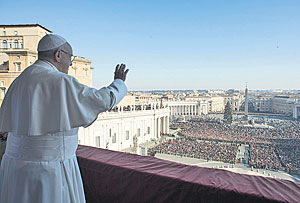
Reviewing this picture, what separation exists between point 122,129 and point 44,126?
21474 mm

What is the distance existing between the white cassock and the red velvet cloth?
0.76 meters

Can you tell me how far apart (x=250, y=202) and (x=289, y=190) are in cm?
32

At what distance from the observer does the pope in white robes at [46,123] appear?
1.30 meters

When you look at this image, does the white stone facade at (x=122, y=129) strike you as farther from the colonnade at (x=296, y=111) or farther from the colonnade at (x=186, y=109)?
the colonnade at (x=296, y=111)

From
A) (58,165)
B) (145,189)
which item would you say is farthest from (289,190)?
(58,165)

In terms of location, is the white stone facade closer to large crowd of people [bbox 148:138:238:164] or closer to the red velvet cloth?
large crowd of people [bbox 148:138:238:164]

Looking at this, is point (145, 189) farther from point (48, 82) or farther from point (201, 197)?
point (48, 82)

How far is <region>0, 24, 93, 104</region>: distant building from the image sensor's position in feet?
52.0

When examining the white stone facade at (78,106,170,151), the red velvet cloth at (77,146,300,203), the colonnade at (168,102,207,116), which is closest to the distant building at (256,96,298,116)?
the colonnade at (168,102,207,116)

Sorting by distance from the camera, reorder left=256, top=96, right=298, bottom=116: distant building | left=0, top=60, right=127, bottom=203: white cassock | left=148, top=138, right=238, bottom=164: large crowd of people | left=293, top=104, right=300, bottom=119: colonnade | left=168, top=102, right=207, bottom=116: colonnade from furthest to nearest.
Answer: left=256, top=96, right=298, bottom=116: distant building
left=168, top=102, right=207, bottom=116: colonnade
left=293, top=104, right=300, bottom=119: colonnade
left=148, top=138, right=238, bottom=164: large crowd of people
left=0, top=60, right=127, bottom=203: white cassock

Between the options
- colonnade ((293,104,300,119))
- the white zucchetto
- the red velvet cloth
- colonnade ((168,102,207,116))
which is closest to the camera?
the white zucchetto

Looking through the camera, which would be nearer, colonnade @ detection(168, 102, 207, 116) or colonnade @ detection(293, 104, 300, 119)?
colonnade @ detection(293, 104, 300, 119)

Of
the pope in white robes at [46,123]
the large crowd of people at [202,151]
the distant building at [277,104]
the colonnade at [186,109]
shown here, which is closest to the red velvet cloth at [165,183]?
the pope in white robes at [46,123]

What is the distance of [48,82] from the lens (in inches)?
52.1
